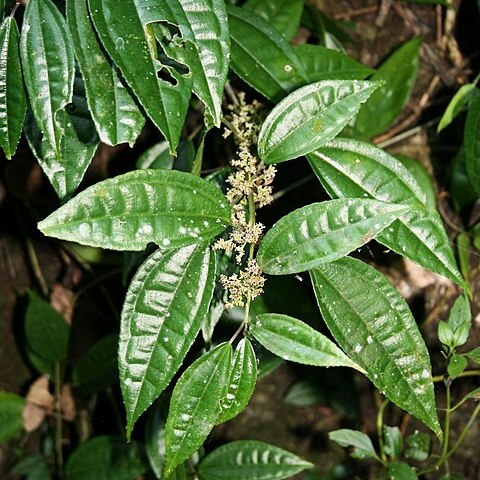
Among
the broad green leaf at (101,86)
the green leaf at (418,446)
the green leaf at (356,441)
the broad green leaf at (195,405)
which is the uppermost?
the broad green leaf at (101,86)

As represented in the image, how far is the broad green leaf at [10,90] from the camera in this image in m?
0.87

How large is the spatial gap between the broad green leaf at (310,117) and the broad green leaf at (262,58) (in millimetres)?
144

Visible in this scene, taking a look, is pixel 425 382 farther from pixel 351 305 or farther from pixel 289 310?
pixel 289 310

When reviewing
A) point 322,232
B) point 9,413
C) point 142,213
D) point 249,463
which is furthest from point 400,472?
point 9,413

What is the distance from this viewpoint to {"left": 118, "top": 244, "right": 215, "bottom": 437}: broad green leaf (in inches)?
32.5

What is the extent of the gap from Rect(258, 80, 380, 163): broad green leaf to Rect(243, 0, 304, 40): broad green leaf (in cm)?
53

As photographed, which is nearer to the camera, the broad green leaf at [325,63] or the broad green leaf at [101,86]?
the broad green leaf at [101,86]

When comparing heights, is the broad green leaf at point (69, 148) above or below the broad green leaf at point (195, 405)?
above

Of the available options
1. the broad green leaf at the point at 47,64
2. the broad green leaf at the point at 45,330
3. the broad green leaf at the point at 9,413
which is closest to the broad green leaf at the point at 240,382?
the broad green leaf at the point at 47,64

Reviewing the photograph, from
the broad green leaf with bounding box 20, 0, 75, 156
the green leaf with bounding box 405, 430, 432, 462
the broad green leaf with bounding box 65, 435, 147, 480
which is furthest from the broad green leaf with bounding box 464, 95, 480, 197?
the broad green leaf with bounding box 65, 435, 147, 480

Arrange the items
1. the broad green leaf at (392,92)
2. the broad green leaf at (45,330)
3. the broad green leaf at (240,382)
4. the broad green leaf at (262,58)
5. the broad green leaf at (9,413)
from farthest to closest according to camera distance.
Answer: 1. the broad green leaf at (9,413)
2. the broad green leaf at (45,330)
3. the broad green leaf at (392,92)
4. the broad green leaf at (262,58)
5. the broad green leaf at (240,382)

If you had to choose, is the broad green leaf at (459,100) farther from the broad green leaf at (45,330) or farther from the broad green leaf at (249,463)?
the broad green leaf at (45,330)

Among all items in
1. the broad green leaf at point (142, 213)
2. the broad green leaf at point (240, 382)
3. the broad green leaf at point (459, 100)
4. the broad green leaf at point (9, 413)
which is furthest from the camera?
the broad green leaf at point (9, 413)

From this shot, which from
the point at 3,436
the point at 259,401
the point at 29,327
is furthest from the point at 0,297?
the point at 259,401
